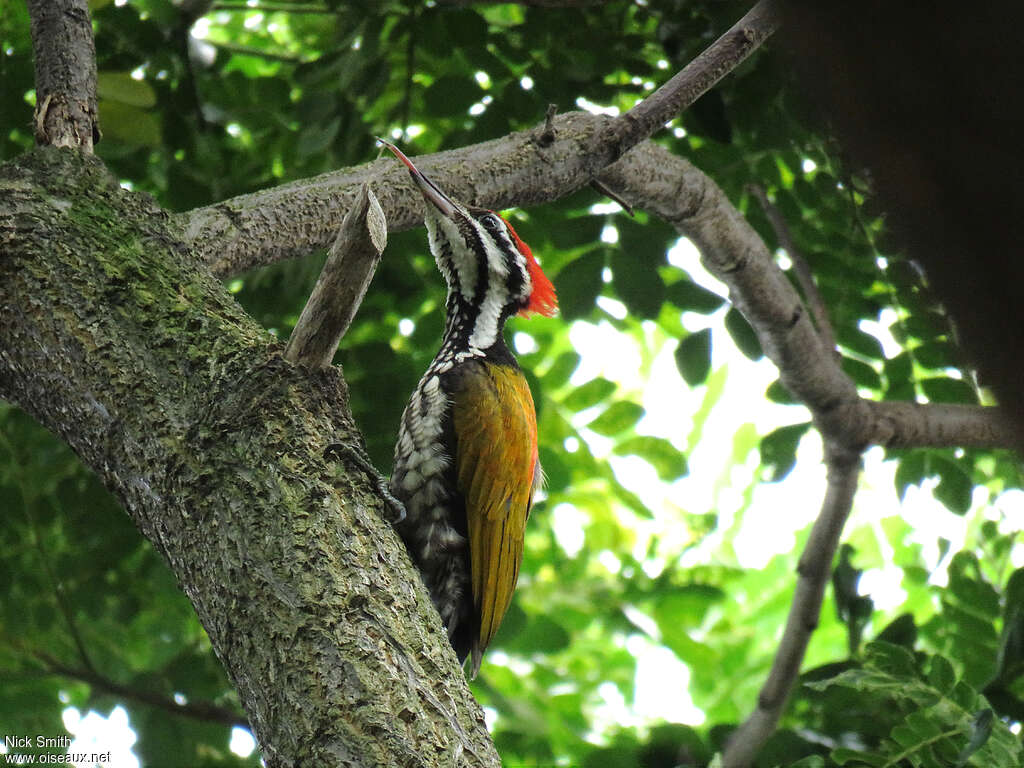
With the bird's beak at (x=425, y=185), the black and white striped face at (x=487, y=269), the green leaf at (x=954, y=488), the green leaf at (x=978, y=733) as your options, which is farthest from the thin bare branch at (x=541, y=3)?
the green leaf at (x=978, y=733)

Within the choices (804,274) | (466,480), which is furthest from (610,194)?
(804,274)

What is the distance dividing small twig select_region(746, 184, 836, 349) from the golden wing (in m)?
1.53

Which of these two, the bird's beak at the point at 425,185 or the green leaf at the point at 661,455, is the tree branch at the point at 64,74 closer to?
the bird's beak at the point at 425,185

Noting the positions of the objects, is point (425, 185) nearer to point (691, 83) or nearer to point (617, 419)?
point (691, 83)

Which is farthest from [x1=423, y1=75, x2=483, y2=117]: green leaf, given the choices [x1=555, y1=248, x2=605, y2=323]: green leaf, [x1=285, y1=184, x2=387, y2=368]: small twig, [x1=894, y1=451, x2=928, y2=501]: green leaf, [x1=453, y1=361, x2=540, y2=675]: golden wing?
[x1=894, y1=451, x2=928, y2=501]: green leaf

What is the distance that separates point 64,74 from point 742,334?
289 cm

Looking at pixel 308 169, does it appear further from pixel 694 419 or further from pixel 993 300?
pixel 993 300

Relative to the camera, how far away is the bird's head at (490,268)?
3.84m

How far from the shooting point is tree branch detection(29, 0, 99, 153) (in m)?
2.75

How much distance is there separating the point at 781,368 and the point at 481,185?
1.65 meters

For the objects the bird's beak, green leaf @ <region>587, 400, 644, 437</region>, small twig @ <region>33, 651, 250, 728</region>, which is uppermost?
green leaf @ <region>587, 400, 644, 437</region>

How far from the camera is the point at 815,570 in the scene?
4520 millimetres

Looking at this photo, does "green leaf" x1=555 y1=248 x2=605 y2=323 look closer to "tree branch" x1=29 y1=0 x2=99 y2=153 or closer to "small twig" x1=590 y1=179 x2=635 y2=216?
"small twig" x1=590 y1=179 x2=635 y2=216

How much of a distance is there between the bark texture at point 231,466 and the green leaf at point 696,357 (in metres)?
2.53
